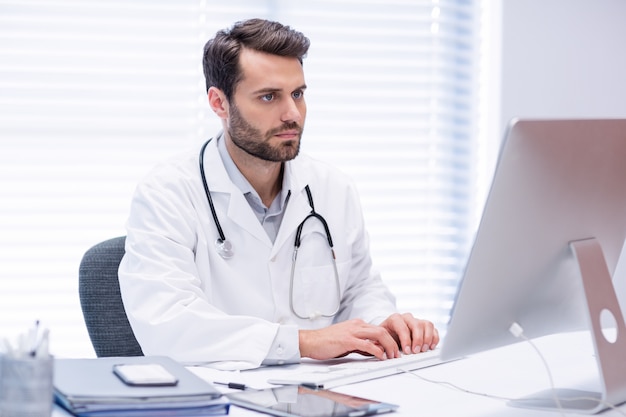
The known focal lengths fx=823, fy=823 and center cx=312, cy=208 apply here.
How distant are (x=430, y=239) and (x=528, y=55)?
0.77m

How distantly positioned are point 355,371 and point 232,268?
0.54m

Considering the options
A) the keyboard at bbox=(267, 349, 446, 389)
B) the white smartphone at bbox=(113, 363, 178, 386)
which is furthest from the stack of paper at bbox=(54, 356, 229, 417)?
the keyboard at bbox=(267, 349, 446, 389)

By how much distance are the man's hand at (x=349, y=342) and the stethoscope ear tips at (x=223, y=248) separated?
0.34 metres

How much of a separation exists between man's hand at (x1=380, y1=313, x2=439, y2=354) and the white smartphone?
22.8 inches

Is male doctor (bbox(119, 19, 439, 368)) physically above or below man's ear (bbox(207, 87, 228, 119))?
below

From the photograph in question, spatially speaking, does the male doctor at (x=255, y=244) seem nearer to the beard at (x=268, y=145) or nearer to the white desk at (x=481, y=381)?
the beard at (x=268, y=145)

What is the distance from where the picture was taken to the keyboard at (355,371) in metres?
1.35

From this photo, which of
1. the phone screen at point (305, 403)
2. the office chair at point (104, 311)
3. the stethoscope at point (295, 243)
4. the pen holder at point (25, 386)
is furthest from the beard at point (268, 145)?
the pen holder at point (25, 386)

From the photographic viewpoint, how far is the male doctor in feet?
5.25

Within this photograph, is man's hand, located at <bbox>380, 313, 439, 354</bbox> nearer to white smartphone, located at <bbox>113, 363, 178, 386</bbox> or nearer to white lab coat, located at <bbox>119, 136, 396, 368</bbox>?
white lab coat, located at <bbox>119, 136, 396, 368</bbox>

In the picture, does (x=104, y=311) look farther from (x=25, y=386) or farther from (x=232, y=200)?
(x=25, y=386)

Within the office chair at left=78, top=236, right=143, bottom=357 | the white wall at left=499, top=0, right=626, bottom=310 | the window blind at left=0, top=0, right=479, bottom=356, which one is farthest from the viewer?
the white wall at left=499, top=0, right=626, bottom=310

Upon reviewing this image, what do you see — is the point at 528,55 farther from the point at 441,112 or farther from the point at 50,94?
the point at 50,94

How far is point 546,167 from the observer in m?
1.12
